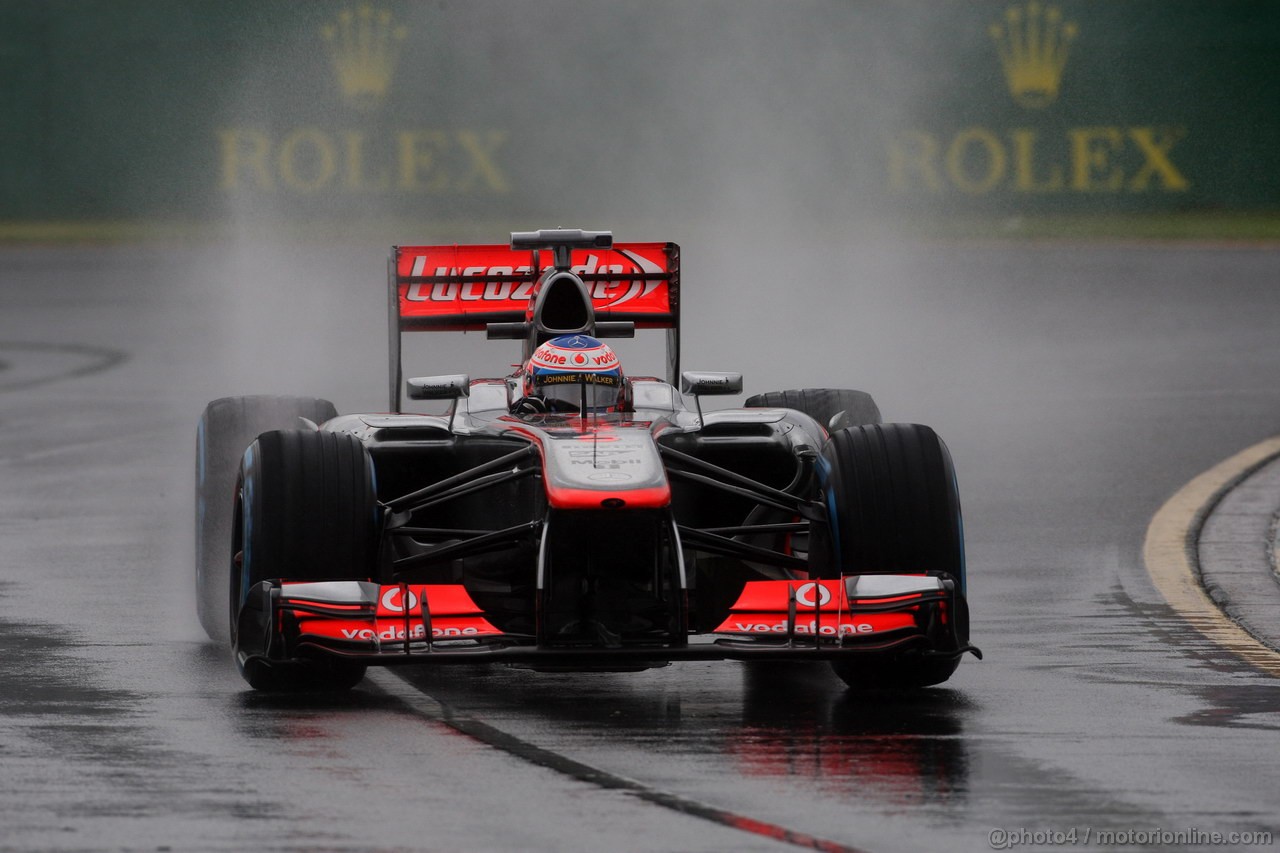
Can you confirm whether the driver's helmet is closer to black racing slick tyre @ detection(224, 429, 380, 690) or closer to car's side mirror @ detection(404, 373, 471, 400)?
car's side mirror @ detection(404, 373, 471, 400)

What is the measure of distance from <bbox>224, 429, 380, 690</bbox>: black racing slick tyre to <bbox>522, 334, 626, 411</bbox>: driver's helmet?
1.26m

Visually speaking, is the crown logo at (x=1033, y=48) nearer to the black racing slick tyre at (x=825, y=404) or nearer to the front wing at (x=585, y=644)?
the black racing slick tyre at (x=825, y=404)

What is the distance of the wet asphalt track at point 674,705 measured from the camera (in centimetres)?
613

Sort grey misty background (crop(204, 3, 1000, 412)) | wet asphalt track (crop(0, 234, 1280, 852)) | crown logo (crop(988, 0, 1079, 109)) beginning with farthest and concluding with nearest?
grey misty background (crop(204, 3, 1000, 412)) → crown logo (crop(988, 0, 1079, 109)) → wet asphalt track (crop(0, 234, 1280, 852))

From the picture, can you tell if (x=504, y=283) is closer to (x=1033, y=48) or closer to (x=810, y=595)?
(x=810, y=595)

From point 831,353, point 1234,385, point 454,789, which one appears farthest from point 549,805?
point 831,353

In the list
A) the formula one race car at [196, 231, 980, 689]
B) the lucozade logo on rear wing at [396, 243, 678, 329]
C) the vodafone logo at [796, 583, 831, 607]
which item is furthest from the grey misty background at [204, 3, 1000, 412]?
the vodafone logo at [796, 583, 831, 607]

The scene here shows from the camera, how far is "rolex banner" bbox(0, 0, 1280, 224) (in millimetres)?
27828

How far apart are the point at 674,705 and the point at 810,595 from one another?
61cm

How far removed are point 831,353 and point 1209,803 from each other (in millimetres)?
13219

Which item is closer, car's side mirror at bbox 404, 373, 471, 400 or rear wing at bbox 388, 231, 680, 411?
car's side mirror at bbox 404, 373, 471, 400

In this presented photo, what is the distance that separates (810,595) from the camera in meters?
7.55

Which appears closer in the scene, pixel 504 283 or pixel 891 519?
pixel 891 519

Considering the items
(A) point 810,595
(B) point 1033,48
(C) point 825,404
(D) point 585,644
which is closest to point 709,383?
(C) point 825,404
